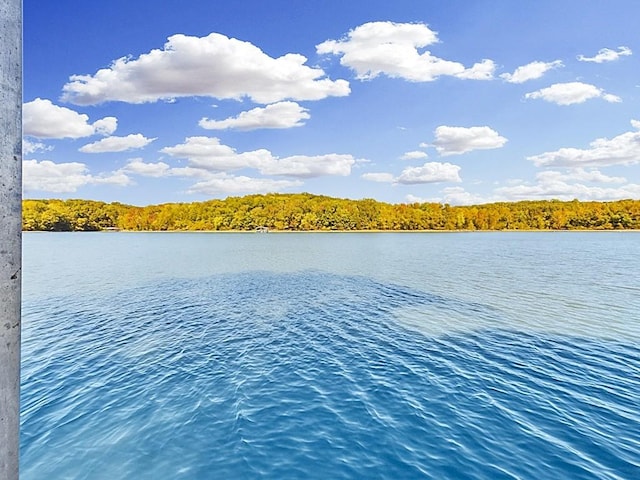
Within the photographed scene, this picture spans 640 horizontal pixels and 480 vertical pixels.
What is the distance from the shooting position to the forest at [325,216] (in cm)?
15562

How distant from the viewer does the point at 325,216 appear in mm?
162875

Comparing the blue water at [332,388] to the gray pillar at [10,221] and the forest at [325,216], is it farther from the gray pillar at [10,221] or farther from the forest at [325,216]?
the forest at [325,216]

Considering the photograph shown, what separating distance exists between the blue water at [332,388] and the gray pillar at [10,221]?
588 cm

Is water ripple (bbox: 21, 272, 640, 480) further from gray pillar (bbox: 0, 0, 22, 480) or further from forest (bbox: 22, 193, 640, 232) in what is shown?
forest (bbox: 22, 193, 640, 232)

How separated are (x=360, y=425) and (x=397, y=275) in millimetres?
28880

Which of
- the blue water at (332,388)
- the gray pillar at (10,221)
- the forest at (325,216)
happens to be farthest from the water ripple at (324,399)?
the forest at (325,216)

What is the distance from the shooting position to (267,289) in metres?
29.6

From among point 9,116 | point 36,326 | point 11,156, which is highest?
point 9,116

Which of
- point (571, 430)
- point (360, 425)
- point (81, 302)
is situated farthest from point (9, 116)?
point (81, 302)

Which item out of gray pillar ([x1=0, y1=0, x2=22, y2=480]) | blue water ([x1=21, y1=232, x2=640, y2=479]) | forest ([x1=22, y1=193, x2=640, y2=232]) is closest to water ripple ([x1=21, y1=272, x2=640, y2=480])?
blue water ([x1=21, y1=232, x2=640, y2=479])

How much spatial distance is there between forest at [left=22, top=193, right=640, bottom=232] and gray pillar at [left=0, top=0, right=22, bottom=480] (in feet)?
526

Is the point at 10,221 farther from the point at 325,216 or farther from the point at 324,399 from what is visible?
the point at 325,216

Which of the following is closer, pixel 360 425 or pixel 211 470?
pixel 211 470

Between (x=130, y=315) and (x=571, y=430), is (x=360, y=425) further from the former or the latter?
(x=130, y=315)
